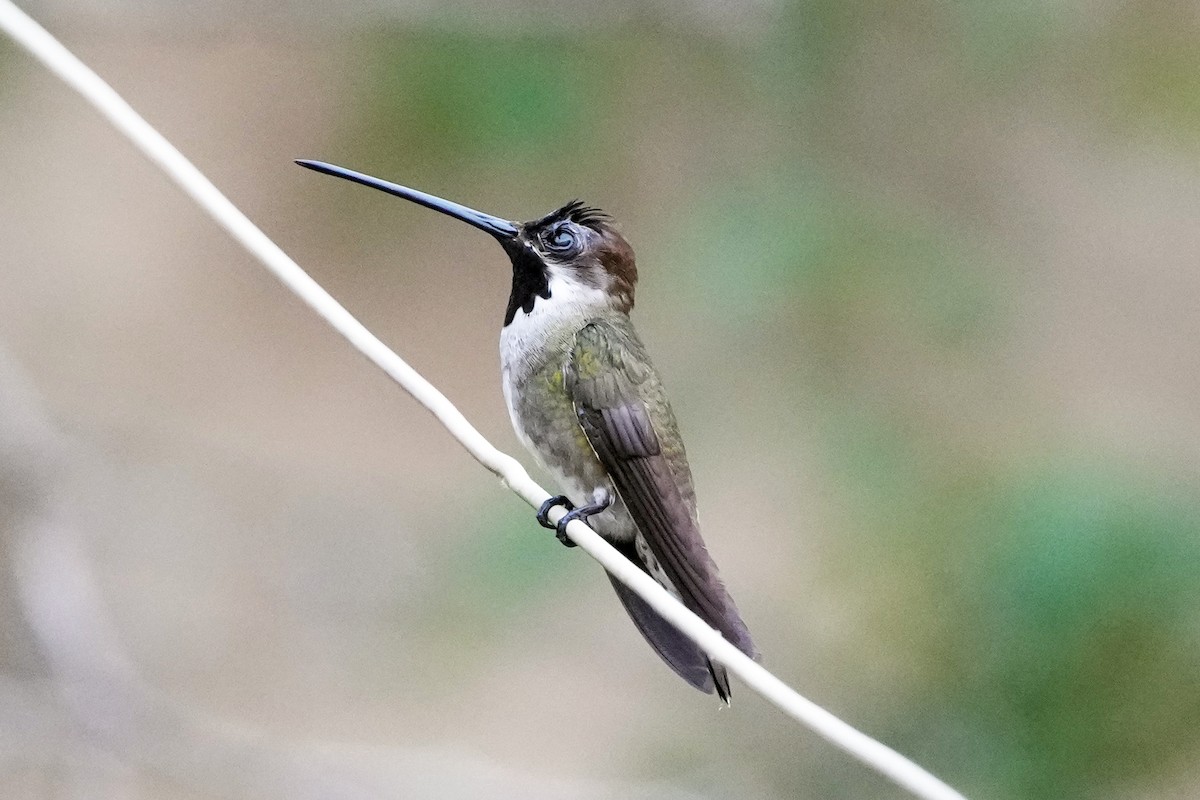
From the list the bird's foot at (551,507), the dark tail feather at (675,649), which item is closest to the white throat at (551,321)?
the bird's foot at (551,507)

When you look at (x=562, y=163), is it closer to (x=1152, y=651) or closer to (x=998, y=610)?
(x=998, y=610)

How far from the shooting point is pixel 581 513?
0.99 meters

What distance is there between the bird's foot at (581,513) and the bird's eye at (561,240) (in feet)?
0.72

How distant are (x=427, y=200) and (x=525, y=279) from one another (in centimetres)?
29

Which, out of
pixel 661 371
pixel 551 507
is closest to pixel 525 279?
pixel 551 507

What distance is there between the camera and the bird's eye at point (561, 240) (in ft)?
3.59

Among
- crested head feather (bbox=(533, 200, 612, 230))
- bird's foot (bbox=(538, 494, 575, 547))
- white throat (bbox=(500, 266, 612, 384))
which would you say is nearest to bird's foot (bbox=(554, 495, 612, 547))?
bird's foot (bbox=(538, 494, 575, 547))

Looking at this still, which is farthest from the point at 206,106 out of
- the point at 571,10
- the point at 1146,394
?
the point at 1146,394

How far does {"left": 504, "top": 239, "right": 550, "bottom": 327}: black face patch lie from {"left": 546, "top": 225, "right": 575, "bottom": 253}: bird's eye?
19 millimetres

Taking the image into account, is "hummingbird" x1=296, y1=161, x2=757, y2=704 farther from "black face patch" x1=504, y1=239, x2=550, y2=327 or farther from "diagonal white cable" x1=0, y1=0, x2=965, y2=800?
"diagonal white cable" x1=0, y1=0, x2=965, y2=800

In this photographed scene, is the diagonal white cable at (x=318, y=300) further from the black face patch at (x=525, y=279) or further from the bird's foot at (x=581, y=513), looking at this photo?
the black face patch at (x=525, y=279)

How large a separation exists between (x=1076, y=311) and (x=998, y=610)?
132 centimetres

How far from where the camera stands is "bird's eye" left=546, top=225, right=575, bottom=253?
3.59ft

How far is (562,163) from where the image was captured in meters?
2.04
